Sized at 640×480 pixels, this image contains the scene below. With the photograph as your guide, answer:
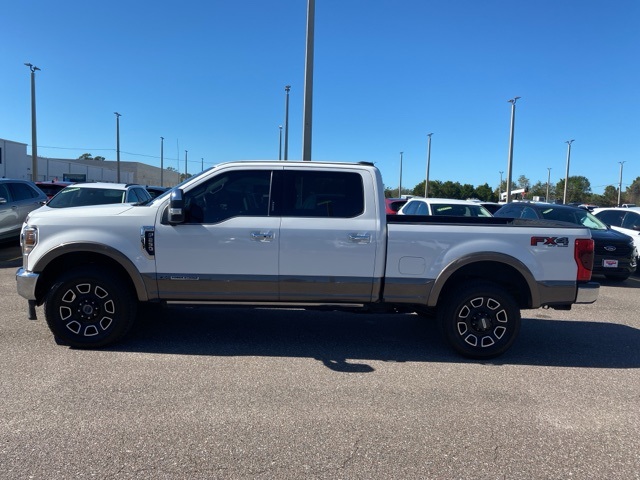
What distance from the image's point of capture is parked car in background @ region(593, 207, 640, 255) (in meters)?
12.2

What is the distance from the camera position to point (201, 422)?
3.78 m

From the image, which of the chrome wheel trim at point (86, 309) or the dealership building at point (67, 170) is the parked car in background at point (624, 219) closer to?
the chrome wheel trim at point (86, 309)

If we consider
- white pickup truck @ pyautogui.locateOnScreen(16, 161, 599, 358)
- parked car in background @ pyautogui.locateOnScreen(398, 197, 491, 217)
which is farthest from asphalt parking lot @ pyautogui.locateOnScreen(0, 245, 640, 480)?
parked car in background @ pyautogui.locateOnScreen(398, 197, 491, 217)

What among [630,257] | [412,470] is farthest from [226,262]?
[630,257]

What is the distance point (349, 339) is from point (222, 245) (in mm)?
1938

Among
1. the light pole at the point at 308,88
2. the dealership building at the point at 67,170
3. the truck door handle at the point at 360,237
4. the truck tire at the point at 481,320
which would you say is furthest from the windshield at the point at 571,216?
the dealership building at the point at 67,170

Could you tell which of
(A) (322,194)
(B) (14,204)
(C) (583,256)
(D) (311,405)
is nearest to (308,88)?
(B) (14,204)

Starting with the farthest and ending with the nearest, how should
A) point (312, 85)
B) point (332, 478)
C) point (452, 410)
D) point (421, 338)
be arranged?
point (312, 85) < point (421, 338) < point (452, 410) < point (332, 478)

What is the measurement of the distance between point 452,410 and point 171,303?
3.13 m

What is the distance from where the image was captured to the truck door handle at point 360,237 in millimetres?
5188

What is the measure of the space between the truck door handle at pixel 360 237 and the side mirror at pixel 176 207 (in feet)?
5.75

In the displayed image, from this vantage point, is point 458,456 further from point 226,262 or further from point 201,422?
point 226,262

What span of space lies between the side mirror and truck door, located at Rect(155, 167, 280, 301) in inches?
5.6

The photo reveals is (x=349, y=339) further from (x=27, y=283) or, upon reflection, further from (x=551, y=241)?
(x=27, y=283)
